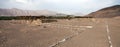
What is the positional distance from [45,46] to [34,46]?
1.91 feet

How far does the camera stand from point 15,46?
11820 mm

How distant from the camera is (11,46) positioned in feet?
38.8

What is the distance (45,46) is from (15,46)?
5.17ft

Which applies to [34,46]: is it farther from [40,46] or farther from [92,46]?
[92,46]

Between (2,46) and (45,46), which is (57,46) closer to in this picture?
(45,46)

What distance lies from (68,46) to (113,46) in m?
2.58

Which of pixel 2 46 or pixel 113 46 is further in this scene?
pixel 113 46

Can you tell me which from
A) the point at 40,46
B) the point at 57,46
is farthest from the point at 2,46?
the point at 57,46

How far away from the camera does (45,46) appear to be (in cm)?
1199

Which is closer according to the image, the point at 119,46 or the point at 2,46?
the point at 2,46

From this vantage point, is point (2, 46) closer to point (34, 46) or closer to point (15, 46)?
point (15, 46)

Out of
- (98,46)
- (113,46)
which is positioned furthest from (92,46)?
(113,46)

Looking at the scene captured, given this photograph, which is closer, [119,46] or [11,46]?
[11,46]

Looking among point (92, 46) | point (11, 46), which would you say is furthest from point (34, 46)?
point (92, 46)
